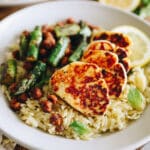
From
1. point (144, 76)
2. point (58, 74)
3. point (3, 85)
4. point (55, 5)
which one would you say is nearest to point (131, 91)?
point (144, 76)

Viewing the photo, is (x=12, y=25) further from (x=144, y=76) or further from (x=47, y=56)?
(x=144, y=76)

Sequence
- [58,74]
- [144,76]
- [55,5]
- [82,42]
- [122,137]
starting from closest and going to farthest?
[122,137] → [58,74] → [144,76] → [82,42] → [55,5]

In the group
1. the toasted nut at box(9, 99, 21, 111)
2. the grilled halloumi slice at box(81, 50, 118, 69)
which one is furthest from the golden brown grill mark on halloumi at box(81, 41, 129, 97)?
the toasted nut at box(9, 99, 21, 111)

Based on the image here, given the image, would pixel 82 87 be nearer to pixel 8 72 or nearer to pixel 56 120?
pixel 56 120

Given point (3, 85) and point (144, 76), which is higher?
point (144, 76)

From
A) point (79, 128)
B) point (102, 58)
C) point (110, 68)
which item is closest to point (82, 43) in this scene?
point (102, 58)

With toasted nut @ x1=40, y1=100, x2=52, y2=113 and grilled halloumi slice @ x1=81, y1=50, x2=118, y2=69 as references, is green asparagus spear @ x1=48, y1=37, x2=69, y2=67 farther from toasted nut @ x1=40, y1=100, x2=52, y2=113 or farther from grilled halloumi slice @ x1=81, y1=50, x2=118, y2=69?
toasted nut @ x1=40, y1=100, x2=52, y2=113

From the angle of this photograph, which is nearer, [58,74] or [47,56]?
[58,74]
